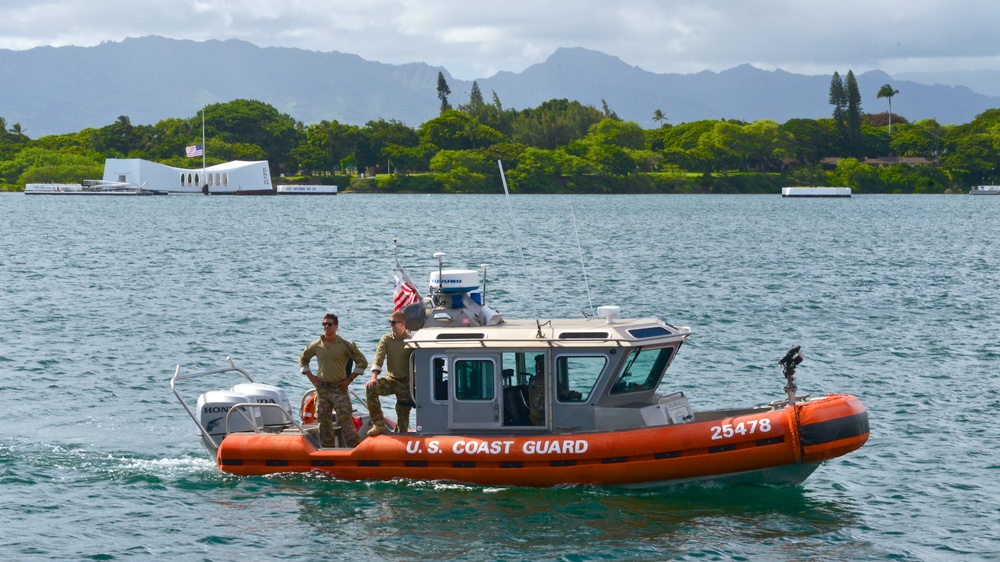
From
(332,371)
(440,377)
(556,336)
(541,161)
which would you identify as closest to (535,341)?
(556,336)

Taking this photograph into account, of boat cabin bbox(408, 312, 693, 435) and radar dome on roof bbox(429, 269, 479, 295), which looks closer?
boat cabin bbox(408, 312, 693, 435)

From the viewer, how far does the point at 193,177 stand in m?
174

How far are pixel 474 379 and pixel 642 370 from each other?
7.35 ft

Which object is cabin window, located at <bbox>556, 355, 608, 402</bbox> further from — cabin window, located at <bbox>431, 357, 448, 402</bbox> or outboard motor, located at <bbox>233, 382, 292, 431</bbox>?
outboard motor, located at <bbox>233, 382, 292, 431</bbox>

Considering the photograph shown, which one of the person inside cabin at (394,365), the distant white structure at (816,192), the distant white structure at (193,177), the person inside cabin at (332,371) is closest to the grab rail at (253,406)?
the person inside cabin at (332,371)

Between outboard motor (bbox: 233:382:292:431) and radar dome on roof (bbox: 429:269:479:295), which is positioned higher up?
radar dome on roof (bbox: 429:269:479:295)

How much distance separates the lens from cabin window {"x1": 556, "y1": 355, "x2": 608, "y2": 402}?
15.8 meters

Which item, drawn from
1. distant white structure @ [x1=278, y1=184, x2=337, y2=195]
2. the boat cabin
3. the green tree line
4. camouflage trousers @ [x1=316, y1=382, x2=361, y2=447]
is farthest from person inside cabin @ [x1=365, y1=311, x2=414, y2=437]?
the green tree line

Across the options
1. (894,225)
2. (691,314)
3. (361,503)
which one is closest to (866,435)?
(361,503)

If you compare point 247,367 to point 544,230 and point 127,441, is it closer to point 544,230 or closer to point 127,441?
point 127,441

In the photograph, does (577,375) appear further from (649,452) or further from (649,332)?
(649,452)

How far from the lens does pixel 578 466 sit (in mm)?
16078

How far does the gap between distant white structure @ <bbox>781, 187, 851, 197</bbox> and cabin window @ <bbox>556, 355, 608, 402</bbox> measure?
159 meters

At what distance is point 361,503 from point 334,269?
37.2 m
